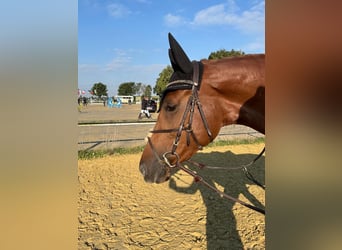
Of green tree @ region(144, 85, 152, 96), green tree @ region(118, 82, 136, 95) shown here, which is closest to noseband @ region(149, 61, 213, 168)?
green tree @ region(144, 85, 152, 96)

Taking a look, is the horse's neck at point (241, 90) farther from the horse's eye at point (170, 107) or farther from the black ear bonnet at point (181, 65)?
the horse's eye at point (170, 107)

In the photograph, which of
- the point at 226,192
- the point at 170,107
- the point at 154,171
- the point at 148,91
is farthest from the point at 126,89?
the point at 170,107

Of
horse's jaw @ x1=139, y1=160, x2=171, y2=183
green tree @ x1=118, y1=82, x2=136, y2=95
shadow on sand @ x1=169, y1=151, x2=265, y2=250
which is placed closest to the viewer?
horse's jaw @ x1=139, y1=160, x2=171, y2=183

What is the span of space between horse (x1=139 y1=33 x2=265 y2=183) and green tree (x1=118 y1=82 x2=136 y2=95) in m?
91.7

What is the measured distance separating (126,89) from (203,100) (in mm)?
92294

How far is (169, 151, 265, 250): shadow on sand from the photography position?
3.69 meters

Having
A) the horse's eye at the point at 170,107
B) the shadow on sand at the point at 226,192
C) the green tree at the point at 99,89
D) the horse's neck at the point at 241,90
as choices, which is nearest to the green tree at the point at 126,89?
the green tree at the point at 99,89

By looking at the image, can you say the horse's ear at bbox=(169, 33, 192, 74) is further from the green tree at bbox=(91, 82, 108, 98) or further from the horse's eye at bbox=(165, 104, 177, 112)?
the green tree at bbox=(91, 82, 108, 98)

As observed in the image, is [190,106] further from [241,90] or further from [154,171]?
[154,171]

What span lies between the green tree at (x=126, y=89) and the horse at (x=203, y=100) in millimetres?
91734
